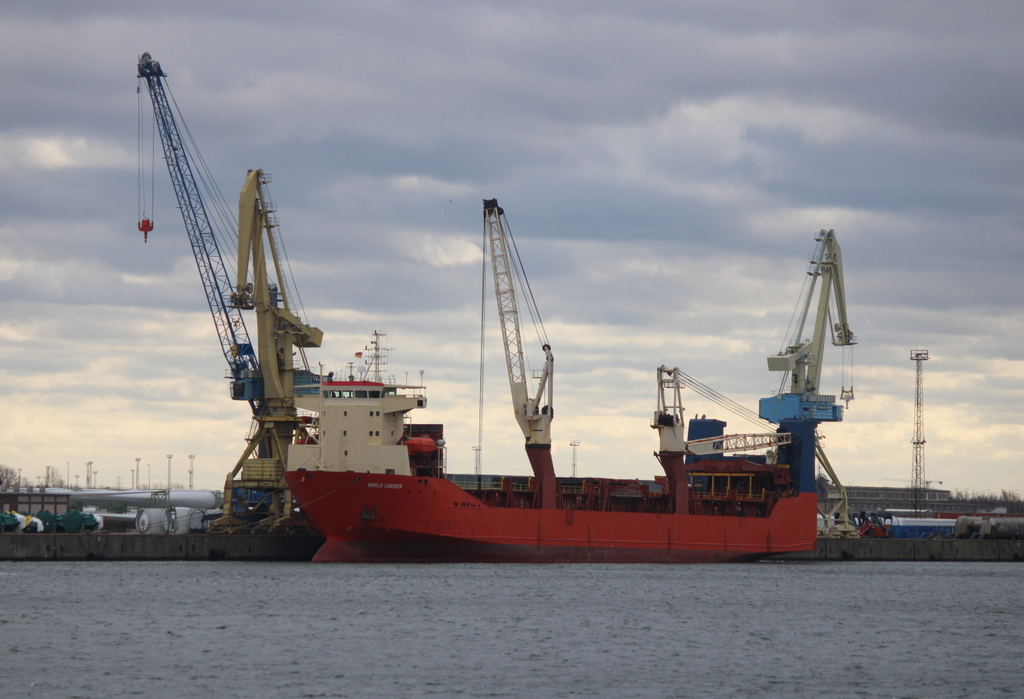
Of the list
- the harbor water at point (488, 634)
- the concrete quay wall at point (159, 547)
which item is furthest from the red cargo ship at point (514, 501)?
the concrete quay wall at point (159, 547)

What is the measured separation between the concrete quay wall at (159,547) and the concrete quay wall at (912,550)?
30803 millimetres

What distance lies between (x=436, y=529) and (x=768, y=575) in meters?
16.3

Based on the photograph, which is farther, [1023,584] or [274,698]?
[1023,584]

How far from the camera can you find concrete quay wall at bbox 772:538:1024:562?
77062 millimetres

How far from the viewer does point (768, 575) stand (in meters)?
59.6

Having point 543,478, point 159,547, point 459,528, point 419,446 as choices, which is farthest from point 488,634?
point 159,547

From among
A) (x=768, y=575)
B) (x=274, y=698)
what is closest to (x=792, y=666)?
(x=274, y=698)

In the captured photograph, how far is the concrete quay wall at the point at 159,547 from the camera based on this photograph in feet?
195

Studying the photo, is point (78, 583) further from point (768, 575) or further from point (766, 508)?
point (766, 508)

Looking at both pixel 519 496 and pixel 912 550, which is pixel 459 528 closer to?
pixel 519 496

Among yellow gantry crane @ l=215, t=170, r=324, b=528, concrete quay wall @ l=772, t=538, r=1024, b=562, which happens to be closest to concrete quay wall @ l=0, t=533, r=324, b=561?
yellow gantry crane @ l=215, t=170, r=324, b=528

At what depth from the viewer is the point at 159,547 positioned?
60781 mm

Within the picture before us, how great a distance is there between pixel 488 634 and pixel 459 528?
57.7 feet

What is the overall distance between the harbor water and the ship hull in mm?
1223
